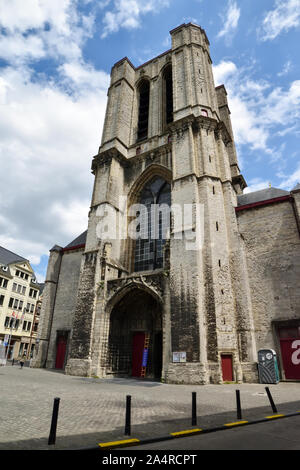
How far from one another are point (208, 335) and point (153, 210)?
9.01 metres

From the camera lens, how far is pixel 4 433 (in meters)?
3.91

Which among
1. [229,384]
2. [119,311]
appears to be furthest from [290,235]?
[119,311]

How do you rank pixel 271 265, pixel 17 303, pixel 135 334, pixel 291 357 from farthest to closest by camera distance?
pixel 17 303 → pixel 135 334 → pixel 271 265 → pixel 291 357

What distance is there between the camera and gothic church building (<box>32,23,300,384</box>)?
12.4 metres

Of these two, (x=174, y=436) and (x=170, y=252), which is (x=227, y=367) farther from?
(x=174, y=436)

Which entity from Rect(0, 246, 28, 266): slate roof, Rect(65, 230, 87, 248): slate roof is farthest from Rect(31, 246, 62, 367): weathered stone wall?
Rect(0, 246, 28, 266): slate roof

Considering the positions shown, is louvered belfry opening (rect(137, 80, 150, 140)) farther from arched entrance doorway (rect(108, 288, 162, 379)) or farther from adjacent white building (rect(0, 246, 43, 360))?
adjacent white building (rect(0, 246, 43, 360))

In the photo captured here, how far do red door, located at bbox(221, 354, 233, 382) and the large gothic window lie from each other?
621 centimetres

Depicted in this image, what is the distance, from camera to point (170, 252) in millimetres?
14023

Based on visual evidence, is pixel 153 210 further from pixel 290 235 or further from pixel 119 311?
pixel 290 235

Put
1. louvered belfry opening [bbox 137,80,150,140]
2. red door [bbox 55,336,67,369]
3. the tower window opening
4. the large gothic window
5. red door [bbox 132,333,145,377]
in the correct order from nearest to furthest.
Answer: red door [bbox 132,333,145,377]
the large gothic window
red door [bbox 55,336,67,369]
the tower window opening
louvered belfry opening [bbox 137,80,150,140]

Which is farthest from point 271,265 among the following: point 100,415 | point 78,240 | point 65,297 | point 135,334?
point 78,240

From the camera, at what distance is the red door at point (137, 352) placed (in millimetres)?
15188

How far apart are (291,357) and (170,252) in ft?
24.1
